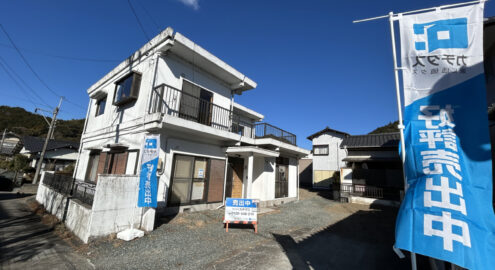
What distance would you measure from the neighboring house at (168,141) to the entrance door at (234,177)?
0.17ft

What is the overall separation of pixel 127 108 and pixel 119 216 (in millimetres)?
5179

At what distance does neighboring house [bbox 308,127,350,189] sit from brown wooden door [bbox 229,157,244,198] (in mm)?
14975

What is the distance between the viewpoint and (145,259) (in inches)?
162

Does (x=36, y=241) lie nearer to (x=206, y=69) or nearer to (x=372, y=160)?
(x=206, y=69)

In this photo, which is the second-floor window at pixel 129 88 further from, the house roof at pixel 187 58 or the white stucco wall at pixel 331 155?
the white stucco wall at pixel 331 155

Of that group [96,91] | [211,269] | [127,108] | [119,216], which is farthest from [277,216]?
[96,91]

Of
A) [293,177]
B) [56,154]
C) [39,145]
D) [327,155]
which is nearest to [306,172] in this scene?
[327,155]

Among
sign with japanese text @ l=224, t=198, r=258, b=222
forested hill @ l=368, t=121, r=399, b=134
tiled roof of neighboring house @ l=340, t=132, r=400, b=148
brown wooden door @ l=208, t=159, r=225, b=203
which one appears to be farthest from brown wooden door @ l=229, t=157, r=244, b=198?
forested hill @ l=368, t=121, r=399, b=134

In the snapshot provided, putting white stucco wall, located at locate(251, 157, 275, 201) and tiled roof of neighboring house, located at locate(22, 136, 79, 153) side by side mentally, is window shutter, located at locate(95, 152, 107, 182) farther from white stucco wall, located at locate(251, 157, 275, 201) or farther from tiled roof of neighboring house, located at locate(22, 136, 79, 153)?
tiled roof of neighboring house, located at locate(22, 136, 79, 153)

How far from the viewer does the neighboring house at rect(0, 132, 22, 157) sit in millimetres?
26875

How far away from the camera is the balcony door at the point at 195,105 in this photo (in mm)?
8227

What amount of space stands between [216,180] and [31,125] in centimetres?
4832

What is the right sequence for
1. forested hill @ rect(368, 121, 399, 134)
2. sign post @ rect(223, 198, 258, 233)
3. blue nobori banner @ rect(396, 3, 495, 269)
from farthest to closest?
forested hill @ rect(368, 121, 399, 134) < sign post @ rect(223, 198, 258, 233) < blue nobori banner @ rect(396, 3, 495, 269)

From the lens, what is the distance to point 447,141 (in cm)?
246
